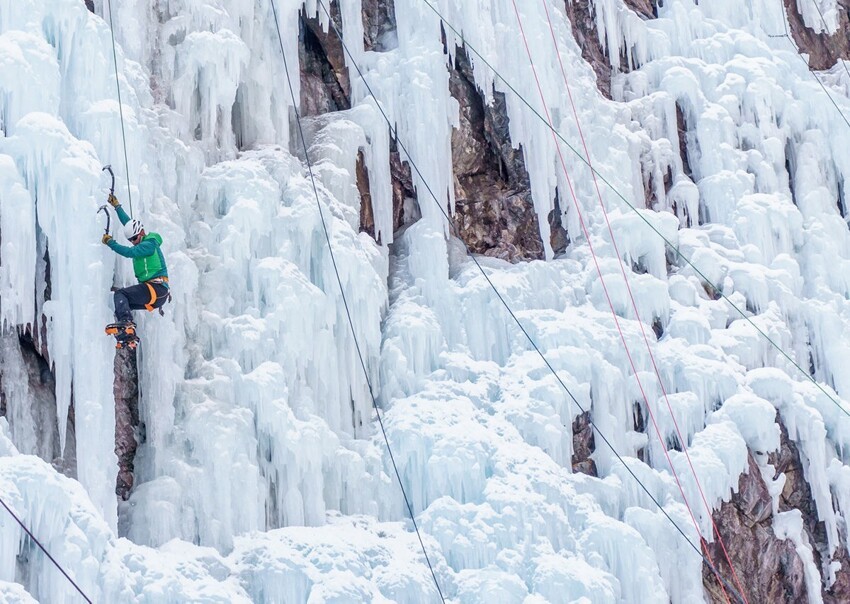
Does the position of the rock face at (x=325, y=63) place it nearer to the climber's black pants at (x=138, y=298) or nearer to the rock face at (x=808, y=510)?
the climber's black pants at (x=138, y=298)

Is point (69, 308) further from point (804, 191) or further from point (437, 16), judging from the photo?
point (804, 191)

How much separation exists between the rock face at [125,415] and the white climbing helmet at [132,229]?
0.97 m

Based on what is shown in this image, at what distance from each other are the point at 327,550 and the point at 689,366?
459 centimetres

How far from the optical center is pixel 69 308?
8141mm

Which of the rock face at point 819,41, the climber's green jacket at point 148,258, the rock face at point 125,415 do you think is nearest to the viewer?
the climber's green jacket at point 148,258

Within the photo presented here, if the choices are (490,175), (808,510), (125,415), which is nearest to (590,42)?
(490,175)

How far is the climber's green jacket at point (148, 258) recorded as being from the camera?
8295 mm

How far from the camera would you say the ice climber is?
26.6 feet

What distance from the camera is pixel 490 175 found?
12.7 metres

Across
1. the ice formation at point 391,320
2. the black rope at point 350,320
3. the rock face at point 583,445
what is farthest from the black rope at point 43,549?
the rock face at point 583,445

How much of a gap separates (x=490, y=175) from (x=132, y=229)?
209 inches

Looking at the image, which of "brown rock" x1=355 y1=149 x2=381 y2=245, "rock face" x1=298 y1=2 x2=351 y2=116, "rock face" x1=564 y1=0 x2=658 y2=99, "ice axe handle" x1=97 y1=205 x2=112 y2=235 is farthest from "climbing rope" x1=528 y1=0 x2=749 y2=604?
"ice axe handle" x1=97 y1=205 x2=112 y2=235

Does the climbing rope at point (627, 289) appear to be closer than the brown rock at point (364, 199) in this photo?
Yes

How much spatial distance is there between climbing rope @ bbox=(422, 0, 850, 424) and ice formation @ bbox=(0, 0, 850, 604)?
6 centimetres
